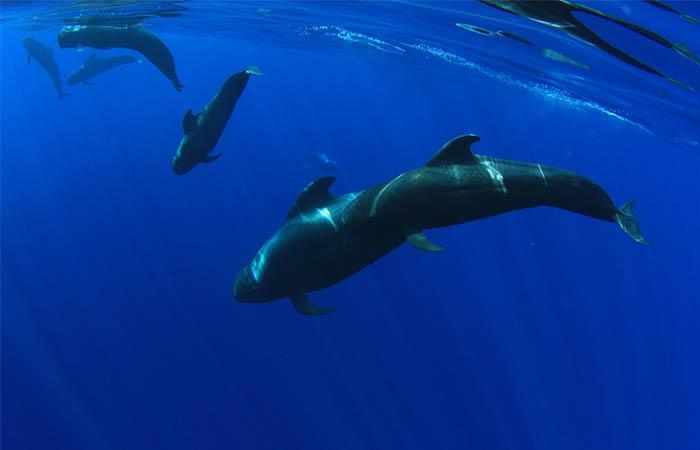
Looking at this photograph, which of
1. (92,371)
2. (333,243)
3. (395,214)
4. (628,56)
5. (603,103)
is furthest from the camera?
(603,103)

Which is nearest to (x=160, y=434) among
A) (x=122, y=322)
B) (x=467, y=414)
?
(x=122, y=322)

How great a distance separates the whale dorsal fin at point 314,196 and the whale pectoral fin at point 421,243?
2.04 metres

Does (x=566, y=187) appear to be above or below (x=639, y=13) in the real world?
below

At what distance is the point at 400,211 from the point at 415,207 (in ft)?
0.67

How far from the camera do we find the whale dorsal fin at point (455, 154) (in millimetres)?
5957

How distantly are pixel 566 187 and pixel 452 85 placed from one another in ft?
138

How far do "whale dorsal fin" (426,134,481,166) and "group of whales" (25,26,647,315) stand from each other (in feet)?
0.04

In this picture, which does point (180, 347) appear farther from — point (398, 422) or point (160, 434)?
point (398, 422)

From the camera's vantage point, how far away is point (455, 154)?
6031mm

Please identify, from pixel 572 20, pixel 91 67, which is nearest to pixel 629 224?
pixel 572 20

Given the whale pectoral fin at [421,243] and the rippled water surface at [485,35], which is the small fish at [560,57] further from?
A: the whale pectoral fin at [421,243]

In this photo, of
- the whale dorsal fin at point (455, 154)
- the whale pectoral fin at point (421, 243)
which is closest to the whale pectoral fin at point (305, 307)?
the whale pectoral fin at point (421, 243)

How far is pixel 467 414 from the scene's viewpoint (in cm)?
2120

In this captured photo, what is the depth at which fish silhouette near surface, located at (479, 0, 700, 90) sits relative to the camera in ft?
36.2
